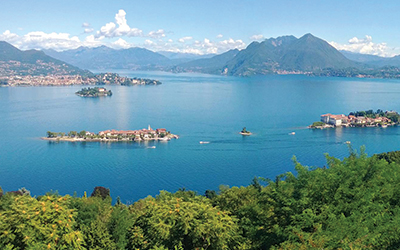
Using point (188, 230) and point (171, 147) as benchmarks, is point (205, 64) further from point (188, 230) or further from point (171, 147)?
point (188, 230)

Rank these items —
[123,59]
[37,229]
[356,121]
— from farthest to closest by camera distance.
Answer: [123,59], [356,121], [37,229]

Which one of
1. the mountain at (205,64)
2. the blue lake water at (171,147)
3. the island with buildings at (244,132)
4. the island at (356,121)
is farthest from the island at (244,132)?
the mountain at (205,64)

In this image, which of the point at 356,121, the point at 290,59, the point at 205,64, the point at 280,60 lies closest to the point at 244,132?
the point at 356,121

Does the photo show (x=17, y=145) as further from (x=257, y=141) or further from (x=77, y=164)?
(x=257, y=141)

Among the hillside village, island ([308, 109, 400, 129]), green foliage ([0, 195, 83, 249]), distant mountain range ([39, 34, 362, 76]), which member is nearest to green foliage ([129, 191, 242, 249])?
green foliage ([0, 195, 83, 249])

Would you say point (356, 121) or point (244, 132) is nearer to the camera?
point (244, 132)

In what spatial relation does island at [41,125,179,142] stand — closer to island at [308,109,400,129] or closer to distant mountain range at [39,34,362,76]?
island at [308,109,400,129]

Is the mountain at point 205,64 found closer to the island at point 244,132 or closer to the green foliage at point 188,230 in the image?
the island at point 244,132
